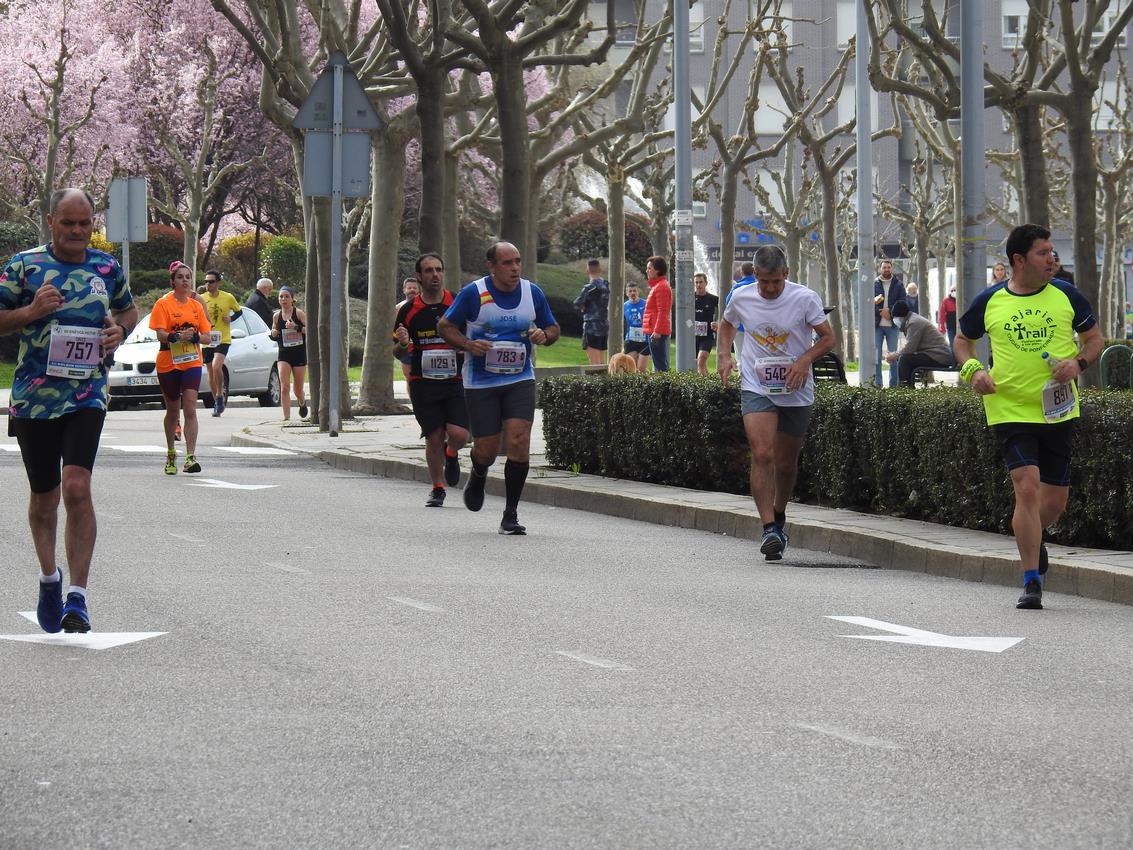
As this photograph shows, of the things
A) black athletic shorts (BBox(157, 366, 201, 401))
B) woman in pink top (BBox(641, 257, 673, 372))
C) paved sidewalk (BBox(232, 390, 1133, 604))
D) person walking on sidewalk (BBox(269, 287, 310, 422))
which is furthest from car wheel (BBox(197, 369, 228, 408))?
black athletic shorts (BBox(157, 366, 201, 401))

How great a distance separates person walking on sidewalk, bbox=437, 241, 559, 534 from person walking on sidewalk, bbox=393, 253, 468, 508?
173 centimetres

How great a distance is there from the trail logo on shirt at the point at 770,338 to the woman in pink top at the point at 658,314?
15571 mm

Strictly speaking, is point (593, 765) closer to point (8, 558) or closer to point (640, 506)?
point (8, 558)

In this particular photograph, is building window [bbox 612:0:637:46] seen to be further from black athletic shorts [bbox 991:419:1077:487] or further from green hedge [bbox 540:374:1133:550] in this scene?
black athletic shorts [bbox 991:419:1077:487]

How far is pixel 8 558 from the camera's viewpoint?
10.9 meters

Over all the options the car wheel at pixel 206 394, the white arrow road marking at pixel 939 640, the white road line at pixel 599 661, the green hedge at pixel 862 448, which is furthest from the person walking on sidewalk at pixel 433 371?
the car wheel at pixel 206 394

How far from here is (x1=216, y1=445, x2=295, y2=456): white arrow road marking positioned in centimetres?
2052

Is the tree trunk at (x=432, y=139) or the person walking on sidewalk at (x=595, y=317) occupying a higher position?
the tree trunk at (x=432, y=139)

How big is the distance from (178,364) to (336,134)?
12.6ft

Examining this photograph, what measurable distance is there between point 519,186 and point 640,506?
5.19m

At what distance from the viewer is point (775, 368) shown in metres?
11.8

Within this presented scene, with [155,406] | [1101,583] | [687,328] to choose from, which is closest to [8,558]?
[1101,583]

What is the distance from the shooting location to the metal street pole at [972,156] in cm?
1468

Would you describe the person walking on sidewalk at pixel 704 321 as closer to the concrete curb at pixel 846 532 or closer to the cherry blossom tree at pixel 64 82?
the concrete curb at pixel 846 532
